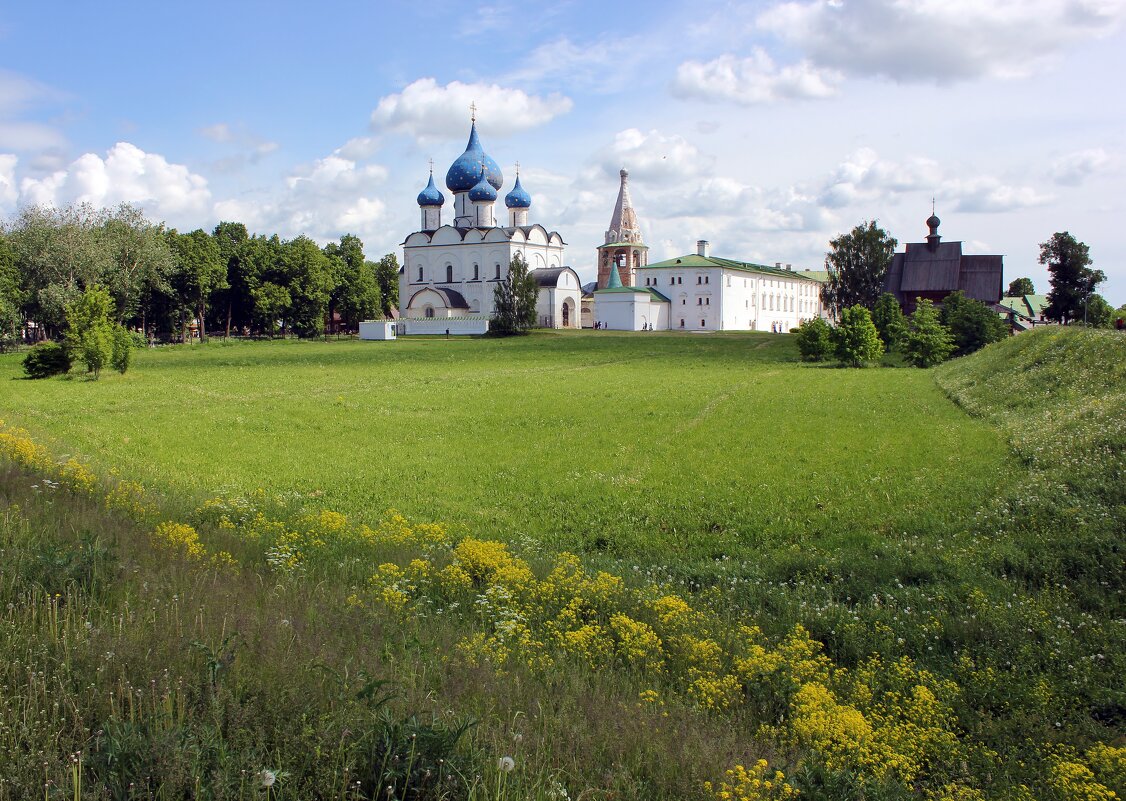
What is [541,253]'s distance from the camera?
9294 centimetres

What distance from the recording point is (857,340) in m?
42.3

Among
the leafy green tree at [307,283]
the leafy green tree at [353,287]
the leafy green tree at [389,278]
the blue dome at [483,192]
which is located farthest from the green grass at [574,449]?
the leafy green tree at [389,278]

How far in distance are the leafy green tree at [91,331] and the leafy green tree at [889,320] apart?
38947mm

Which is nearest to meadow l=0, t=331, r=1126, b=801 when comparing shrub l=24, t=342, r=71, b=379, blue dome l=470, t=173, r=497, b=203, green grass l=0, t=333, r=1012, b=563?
green grass l=0, t=333, r=1012, b=563

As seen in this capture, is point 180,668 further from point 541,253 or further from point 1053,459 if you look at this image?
point 541,253

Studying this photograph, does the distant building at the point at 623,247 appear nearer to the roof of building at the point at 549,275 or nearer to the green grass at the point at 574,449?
the roof of building at the point at 549,275

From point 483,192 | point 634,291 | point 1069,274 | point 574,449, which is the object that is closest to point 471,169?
point 483,192

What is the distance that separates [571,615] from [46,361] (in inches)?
1279

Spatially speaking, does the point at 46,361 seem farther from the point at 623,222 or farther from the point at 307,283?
the point at 623,222

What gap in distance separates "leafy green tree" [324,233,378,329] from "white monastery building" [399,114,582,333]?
418 cm

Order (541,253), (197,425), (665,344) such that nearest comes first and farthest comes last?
(197,425), (665,344), (541,253)

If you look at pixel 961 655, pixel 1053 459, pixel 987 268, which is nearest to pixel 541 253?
pixel 987 268

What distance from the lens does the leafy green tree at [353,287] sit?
82.8m

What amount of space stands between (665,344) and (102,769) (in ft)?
187
